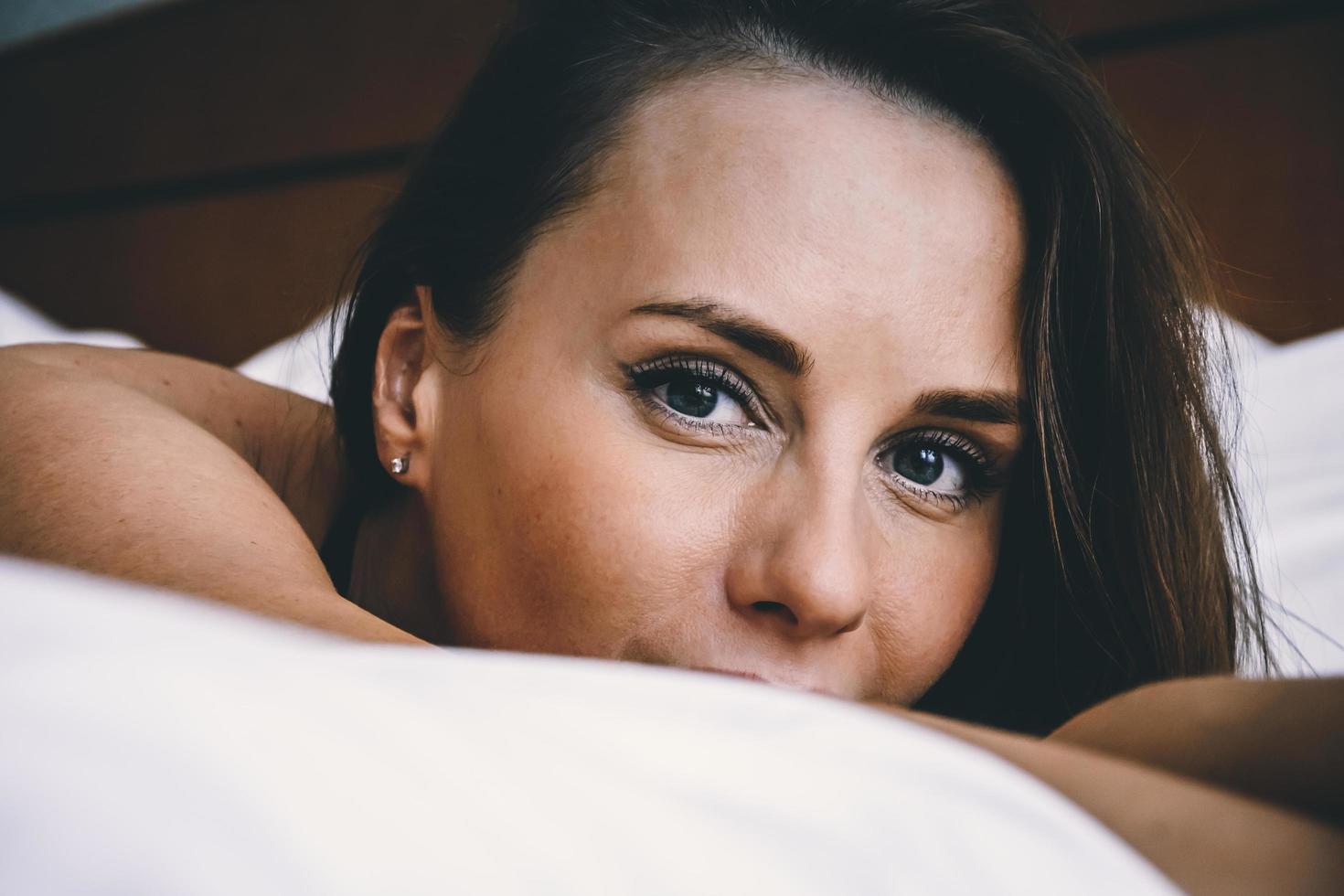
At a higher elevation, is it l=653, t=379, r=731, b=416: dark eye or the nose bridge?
l=653, t=379, r=731, b=416: dark eye

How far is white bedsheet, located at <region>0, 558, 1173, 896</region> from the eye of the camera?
19 centimetres

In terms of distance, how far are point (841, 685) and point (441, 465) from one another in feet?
1.23

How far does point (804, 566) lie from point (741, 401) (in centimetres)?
16

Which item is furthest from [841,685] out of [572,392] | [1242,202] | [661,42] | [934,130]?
[1242,202]

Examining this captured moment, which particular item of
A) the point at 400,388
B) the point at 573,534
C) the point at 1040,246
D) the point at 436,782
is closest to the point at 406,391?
the point at 400,388

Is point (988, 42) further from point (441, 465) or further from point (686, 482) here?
point (441, 465)

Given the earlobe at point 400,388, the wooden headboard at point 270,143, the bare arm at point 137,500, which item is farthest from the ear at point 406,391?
the wooden headboard at point 270,143

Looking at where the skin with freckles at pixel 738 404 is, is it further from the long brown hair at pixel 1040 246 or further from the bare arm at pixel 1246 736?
the bare arm at pixel 1246 736

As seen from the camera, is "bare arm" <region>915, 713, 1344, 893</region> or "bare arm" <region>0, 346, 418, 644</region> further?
"bare arm" <region>0, 346, 418, 644</region>

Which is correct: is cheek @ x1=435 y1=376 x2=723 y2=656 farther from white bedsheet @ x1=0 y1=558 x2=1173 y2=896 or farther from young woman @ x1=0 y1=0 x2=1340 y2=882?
white bedsheet @ x1=0 y1=558 x2=1173 y2=896

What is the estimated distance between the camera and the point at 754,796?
228 millimetres

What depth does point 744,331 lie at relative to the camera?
0.70m

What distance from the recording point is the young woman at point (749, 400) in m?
0.68

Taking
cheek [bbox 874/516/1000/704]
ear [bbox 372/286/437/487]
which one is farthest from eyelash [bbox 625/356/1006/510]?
ear [bbox 372/286/437/487]
